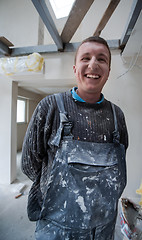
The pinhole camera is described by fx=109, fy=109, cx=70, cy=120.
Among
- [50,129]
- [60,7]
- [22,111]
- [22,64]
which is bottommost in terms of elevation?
[50,129]

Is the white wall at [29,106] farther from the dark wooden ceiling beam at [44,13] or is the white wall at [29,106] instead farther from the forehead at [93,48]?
the forehead at [93,48]

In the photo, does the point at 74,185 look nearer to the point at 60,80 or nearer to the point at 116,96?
the point at 116,96

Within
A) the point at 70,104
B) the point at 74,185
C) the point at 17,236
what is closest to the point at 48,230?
the point at 74,185

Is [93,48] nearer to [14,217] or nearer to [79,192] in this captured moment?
[79,192]

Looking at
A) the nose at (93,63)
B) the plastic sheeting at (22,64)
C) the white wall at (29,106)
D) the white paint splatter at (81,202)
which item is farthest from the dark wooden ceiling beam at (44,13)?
Result: the white wall at (29,106)

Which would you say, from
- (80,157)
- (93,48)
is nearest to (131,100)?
(93,48)

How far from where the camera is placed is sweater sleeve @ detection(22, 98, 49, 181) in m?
0.59

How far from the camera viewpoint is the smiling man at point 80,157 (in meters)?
0.49

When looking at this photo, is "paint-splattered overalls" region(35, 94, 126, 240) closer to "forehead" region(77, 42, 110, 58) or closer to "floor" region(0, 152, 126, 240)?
"forehead" region(77, 42, 110, 58)

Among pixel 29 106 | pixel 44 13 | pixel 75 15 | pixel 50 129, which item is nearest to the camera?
pixel 50 129

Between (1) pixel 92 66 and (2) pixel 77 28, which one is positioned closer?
(1) pixel 92 66

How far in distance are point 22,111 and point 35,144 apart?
383cm

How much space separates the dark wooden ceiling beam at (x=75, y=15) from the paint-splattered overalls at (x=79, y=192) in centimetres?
106

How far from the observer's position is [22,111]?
407 cm
